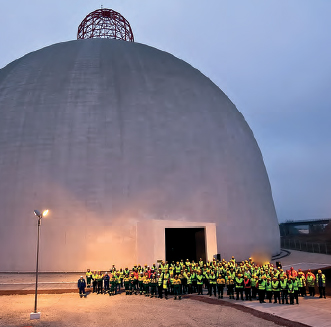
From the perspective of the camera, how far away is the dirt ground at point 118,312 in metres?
9.98

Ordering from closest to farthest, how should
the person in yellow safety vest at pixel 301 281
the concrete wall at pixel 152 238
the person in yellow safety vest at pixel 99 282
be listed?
the person in yellow safety vest at pixel 301 281 < the person in yellow safety vest at pixel 99 282 < the concrete wall at pixel 152 238

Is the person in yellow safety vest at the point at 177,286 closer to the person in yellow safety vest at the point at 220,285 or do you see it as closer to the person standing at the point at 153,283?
the person standing at the point at 153,283

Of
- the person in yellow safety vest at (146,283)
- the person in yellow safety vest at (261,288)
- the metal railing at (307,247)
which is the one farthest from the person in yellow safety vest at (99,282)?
the metal railing at (307,247)

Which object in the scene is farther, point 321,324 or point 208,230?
point 208,230

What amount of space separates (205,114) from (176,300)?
15.0 meters

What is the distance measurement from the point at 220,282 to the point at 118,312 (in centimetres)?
468

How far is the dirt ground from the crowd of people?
2.39ft

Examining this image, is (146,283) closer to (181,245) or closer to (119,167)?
(119,167)

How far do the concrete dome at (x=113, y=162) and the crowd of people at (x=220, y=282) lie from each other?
156 inches

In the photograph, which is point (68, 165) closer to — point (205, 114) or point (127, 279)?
point (127, 279)

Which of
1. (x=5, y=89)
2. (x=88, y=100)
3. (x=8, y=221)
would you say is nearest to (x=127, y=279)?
(x=8, y=221)

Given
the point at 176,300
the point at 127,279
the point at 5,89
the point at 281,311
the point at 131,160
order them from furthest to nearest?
1. the point at 5,89
2. the point at 131,160
3. the point at 127,279
4. the point at 176,300
5. the point at 281,311

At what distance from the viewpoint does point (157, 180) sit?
21375 mm

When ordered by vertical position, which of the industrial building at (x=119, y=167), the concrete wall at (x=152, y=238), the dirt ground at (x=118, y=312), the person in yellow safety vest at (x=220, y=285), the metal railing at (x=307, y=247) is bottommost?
the dirt ground at (x=118, y=312)
